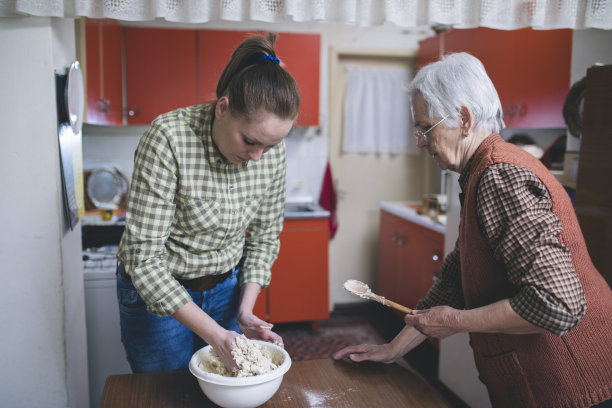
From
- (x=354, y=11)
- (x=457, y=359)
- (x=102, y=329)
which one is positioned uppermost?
(x=354, y=11)

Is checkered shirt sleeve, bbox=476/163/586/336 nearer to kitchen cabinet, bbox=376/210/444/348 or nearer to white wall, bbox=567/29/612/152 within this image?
white wall, bbox=567/29/612/152

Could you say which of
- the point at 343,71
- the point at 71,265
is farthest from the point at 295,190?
the point at 71,265

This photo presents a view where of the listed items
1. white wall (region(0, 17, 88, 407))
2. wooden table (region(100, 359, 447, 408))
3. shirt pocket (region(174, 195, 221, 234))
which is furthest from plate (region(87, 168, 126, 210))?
wooden table (region(100, 359, 447, 408))

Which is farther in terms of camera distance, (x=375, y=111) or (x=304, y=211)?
(x=375, y=111)

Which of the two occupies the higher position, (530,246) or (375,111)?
(375,111)

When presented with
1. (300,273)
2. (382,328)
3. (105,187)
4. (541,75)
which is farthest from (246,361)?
(382,328)

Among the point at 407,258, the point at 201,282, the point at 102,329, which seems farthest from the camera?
the point at 407,258

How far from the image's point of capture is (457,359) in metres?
2.45

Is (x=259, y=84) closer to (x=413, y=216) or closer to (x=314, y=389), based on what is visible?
(x=314, y=389)

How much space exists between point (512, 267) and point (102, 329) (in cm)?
196

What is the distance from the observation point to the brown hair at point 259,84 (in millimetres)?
1123

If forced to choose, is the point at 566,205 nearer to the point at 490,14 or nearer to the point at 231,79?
the point at 490,14

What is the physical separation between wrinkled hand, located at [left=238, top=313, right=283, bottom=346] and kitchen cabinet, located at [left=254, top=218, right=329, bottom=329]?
1973mm

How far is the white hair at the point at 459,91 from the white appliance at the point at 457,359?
1.28 m
